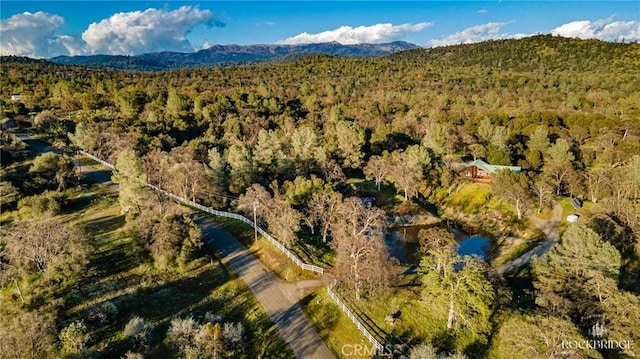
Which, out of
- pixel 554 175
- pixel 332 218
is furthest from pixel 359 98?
pixel 332 218

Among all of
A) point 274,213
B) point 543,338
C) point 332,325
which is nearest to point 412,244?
point 274,213

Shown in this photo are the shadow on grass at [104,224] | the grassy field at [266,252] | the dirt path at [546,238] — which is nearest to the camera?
the grassy field at [266,252]

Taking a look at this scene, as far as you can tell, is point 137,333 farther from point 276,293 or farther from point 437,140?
point 437,140

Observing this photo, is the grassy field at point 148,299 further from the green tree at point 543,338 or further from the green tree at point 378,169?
the green tree at point 378,169

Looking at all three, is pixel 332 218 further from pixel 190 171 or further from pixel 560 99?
pixel 560 99

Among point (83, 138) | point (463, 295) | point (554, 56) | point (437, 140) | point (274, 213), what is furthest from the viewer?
point (554, 56)

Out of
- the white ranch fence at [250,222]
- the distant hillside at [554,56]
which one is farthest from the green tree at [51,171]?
the distant hillside at [554,56]
